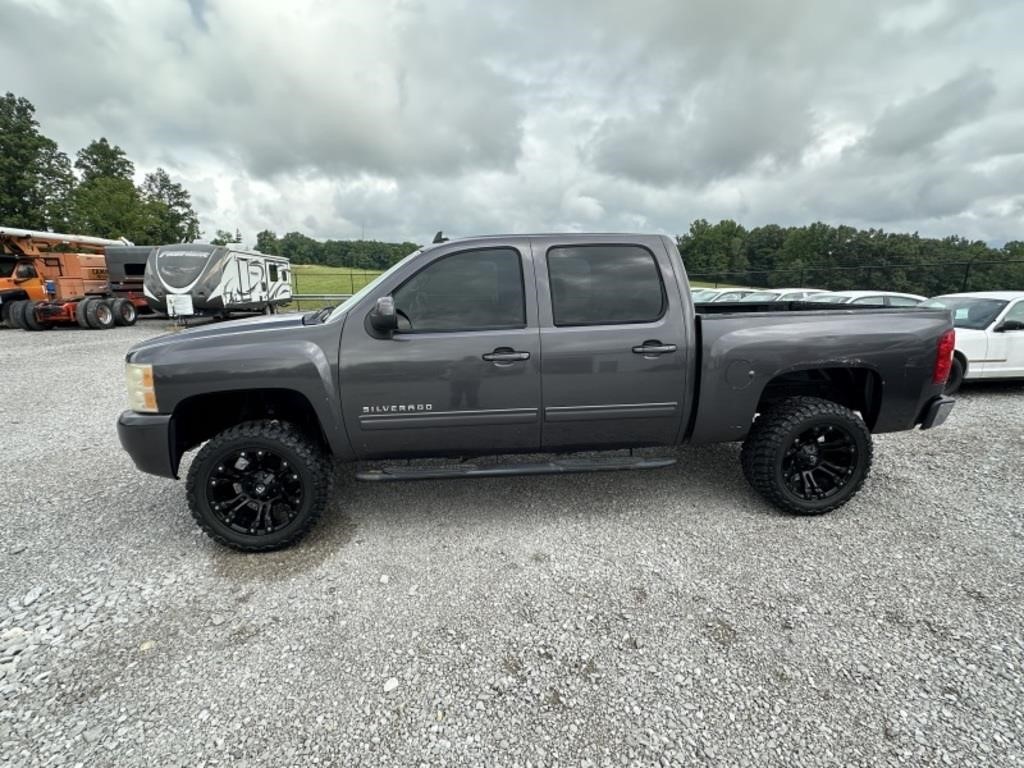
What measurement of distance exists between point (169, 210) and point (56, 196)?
8.58 m

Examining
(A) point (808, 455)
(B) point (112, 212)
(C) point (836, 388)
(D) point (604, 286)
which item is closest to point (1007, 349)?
(C) point (836, 388)

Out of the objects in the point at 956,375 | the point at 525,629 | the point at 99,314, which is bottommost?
the point at 525,629

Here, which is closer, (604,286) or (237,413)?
(604,286)

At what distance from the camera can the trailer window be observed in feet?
9.58

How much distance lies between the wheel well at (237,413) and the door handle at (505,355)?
3.77 ft

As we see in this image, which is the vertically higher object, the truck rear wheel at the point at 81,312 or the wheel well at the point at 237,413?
the truck rear wheel at the point at 81,312

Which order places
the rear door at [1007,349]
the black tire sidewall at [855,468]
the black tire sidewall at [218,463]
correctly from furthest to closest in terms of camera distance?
1. the rear door at [1007,349]
2. the black tire sidewall at [855,468]
3. the black tire sidewall at [218,463]

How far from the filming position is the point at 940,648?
206cm

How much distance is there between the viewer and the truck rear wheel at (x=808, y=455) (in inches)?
120

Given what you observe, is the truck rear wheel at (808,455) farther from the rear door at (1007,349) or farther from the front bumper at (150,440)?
the rear door at (1007,349)

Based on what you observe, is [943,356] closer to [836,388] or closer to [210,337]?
[836,388]

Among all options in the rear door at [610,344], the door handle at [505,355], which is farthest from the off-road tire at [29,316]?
the rear door at [610,344]

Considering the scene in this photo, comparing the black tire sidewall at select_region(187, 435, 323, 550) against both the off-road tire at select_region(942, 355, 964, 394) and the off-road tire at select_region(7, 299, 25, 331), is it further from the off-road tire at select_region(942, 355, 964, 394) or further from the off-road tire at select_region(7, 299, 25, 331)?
the off-road tire at select_region(7, 299, 25, 331)

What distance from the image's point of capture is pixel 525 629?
2.22 m
